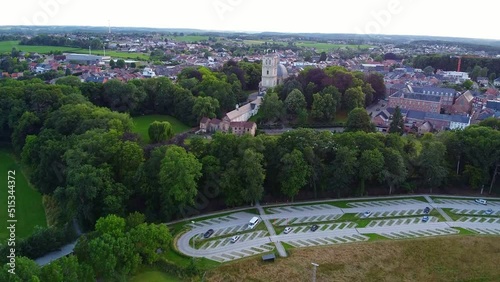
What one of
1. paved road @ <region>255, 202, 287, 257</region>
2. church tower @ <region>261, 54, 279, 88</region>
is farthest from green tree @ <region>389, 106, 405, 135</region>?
paved road @ <region>255, 202, 287, 257</region>

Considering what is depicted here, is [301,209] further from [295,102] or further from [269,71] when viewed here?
[269,71]

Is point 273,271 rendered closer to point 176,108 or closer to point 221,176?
point 221,176

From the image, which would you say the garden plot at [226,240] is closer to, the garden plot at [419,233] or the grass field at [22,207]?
the garden plot at [419,233]

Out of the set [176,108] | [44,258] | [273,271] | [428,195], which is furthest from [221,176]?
[176,108]

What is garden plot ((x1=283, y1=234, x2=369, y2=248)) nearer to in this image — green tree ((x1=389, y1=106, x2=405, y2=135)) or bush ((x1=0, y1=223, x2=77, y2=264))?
bush ((x1=0, y1=223, x2=77, y2=264))

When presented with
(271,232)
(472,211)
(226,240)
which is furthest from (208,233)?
(472,211)

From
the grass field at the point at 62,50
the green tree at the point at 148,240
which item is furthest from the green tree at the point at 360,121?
the grass field at the point at 62,50
